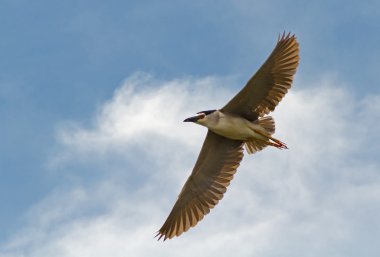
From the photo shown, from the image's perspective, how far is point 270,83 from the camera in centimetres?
1406

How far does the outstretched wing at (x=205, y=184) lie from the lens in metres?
15.1

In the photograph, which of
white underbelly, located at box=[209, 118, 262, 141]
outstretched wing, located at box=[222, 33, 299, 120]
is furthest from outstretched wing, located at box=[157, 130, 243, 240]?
outstretched wing, located at box=[222, 33, 299, 120]

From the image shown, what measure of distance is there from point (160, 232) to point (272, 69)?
3999 mm

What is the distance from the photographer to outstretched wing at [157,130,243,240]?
15062mm

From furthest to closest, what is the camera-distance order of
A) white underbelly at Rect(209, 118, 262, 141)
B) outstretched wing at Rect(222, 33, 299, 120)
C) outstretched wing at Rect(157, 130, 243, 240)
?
outstretched wing at Rect(157, 130, 243, 240), white underbelly at Rect(209, 118, 262, 141), outstretched wing at Rect(222, 33, 299, 120)

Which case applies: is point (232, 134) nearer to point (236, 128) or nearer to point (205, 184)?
point (236, 128)

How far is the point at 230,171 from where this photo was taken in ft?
49.8

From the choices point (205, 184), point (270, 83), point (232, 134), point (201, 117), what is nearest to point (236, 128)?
point (232, 134)

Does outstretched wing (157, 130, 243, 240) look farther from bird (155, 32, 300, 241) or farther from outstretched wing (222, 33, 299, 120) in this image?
outstretched wing (222, 33, 299, 120)

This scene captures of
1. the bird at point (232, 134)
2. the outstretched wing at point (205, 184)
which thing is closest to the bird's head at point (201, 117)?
the bird at point (232, 134)

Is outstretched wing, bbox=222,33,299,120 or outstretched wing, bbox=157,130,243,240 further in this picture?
outstretched wing, bbox=157,130,243,240

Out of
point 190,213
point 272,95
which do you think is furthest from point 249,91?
point 190,213

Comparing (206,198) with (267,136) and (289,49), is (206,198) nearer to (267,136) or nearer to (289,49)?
(267,136)

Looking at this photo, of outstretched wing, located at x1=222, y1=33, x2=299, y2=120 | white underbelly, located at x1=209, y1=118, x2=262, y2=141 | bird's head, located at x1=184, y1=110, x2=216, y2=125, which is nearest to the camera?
outstretched wing, located at x1=222, y1=33, x2=299, y2=120
